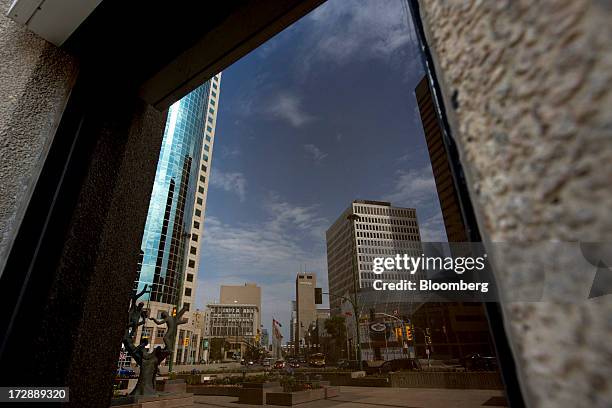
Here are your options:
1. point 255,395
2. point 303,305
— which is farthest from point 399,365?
point 303,305

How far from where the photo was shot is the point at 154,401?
8383mm

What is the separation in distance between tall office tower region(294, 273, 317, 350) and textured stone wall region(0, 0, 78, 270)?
9938cm

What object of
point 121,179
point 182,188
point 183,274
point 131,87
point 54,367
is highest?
point 182,188

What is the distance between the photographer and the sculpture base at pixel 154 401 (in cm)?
748

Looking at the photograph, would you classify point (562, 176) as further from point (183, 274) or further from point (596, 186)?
point (183, 274)

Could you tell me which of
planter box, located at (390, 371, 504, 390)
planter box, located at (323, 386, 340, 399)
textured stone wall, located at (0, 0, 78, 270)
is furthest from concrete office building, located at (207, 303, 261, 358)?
textured stone wall, located at (0, 0, 78, 270)

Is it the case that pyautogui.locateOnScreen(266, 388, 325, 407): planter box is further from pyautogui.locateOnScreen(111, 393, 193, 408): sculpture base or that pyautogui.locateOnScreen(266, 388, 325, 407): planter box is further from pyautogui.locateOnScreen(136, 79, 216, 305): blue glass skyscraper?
pyautogui.locateOnScreen(136, 79, 216, 305): blue glass skyscraper

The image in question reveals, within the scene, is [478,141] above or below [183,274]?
below

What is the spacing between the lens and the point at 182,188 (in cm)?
4997

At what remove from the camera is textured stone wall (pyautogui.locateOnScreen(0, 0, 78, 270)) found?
57.6 inches

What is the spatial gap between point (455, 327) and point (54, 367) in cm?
5773

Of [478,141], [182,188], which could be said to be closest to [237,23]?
[478,141]

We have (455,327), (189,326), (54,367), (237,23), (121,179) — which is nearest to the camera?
(54,367)

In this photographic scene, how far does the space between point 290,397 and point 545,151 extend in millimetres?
12690
